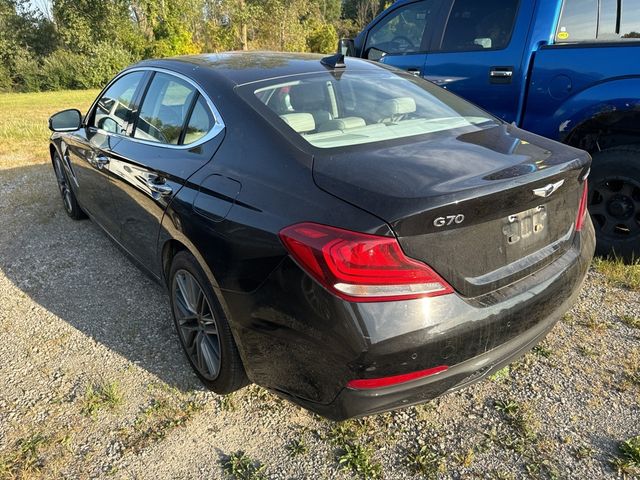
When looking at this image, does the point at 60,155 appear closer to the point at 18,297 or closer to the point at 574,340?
the point at 18,297

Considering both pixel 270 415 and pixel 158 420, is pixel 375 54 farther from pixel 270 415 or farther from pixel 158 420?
pixel 158 420

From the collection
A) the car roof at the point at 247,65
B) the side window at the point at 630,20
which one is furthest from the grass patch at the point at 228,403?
the side window at the point at 630,20

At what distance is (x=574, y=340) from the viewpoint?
280cm

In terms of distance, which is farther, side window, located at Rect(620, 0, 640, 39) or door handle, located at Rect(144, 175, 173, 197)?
side window, located at Rect(620, 0, 640, 39)

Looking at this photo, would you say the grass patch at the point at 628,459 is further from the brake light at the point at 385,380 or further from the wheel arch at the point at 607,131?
the wheel arch at the point at 607,131

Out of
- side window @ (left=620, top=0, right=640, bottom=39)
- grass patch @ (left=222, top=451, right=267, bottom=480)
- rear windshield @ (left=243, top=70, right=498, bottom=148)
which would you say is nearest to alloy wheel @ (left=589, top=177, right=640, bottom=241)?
side window @ (left=620, top=0, right=640, bottom=39)

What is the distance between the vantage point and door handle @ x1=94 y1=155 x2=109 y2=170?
3.32 m

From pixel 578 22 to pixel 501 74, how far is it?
2.18 ft

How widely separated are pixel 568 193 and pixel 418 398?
3.65 ft

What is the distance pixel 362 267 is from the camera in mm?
1619

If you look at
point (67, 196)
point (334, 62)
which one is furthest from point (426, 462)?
point (67, 196)

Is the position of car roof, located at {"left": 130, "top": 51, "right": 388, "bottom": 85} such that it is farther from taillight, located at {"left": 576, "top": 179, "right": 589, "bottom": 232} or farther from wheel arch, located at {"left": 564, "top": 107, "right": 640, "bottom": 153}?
wheel arch, located at {"left": 564, "top": 107, "right": 640, "bottom": 153}

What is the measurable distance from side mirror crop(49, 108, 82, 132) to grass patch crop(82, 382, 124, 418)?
2430 mm

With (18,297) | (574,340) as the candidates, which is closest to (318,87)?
(574,340)
